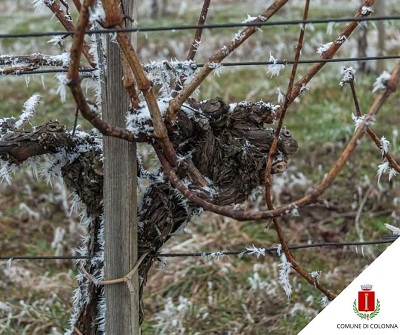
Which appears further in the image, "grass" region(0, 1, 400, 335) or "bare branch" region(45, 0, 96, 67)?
"grass" region(0, 1, 400, 335)

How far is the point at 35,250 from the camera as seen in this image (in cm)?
443

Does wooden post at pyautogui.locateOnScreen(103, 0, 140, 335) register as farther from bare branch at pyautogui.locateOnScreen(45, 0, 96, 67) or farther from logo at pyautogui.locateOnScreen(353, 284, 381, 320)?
logo at pyautogui.locateOnScreen(353, 284, 381, 320)

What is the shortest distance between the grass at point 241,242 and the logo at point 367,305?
0.35 meters

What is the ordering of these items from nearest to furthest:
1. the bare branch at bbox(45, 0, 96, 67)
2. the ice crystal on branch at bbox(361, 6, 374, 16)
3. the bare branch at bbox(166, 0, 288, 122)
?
1. the bare branch at bbox(166, 0, 288, 122)
2. the ice crystal on branch at bbox(361, 6, 374, 16)
3. the bare branch at bbox(45, 0, 96, 67)

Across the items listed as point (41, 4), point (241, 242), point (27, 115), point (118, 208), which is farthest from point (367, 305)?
point (241, 242)

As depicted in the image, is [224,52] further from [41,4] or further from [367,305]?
[367,305]

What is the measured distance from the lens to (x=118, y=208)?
1.96 m

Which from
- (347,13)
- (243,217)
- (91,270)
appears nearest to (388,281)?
(243,217)

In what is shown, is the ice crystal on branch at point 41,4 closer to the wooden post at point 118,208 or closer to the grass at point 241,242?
the wooden post at point 118,208

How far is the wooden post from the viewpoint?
1.92 m

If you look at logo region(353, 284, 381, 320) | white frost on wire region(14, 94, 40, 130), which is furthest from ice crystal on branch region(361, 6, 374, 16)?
white frost on wire region(14, 94, 40, 130)

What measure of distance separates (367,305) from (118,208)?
2.60ft

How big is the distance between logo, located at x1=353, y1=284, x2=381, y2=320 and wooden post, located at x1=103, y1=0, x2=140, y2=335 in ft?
2.17

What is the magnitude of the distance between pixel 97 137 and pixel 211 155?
1.24 feet
